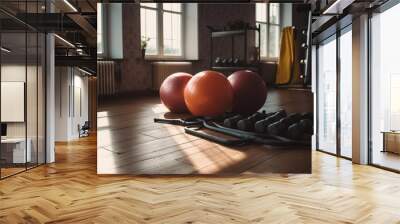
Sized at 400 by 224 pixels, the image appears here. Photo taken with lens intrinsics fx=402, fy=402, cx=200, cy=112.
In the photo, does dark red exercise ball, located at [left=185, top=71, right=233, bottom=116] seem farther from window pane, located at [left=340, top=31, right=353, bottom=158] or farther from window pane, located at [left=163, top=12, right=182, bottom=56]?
window pane, located at [left=340, top=31, right=353, bottom=158]

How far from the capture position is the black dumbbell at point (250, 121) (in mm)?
5363

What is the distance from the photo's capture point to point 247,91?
5477 mm

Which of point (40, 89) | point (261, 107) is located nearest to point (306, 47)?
point (261, 107)

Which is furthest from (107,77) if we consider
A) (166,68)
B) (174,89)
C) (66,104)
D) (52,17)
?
(66,104)

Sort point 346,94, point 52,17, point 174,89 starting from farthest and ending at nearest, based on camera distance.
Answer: point 346,94 → point 52,17 → point 174,89

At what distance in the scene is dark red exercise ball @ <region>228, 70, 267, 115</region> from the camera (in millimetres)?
5398

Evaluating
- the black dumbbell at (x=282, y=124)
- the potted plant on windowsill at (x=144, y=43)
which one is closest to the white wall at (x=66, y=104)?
the potted plant on windowsill at (x=144, y=43)

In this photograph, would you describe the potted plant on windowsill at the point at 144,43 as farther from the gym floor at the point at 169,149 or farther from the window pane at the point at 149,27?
A: the gym floor at the point at 169,149

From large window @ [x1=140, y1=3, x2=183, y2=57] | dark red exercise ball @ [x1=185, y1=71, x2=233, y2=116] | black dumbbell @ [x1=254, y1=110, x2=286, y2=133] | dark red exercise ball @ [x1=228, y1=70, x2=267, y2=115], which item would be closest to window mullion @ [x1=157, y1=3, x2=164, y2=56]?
large window @ [x1=140, y1=3, x2=183, y2=57]

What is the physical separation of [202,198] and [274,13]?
272cm

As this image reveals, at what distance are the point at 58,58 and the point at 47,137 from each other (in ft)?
13.6

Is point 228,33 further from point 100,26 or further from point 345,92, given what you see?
point 345,92

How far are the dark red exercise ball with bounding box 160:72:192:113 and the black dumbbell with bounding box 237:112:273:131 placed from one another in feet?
2.51

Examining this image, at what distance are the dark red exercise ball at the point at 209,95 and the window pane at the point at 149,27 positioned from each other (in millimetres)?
726
